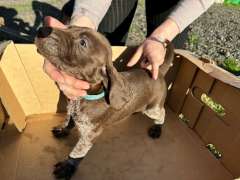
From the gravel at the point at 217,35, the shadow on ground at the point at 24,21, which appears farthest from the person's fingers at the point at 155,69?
Answer: the shadow on ground at the point at 24,21

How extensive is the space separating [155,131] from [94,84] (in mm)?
948

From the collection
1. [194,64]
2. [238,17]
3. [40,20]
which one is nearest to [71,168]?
[194,64]

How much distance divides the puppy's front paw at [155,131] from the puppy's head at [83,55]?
906mm

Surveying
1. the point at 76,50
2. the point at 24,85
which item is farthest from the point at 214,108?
the point at 76,50

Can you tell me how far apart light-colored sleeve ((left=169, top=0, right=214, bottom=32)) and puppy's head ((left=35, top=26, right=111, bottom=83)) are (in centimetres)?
62

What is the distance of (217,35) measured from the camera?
5.19m

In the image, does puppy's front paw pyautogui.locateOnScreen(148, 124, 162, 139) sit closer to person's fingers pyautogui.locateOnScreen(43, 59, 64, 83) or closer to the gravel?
person's fingers pyautogui.locateOnScreen(43, 59, 64, 83)

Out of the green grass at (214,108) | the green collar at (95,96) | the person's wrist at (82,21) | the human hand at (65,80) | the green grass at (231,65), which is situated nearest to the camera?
the human hand at (65,80)

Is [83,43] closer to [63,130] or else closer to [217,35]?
[63,130]

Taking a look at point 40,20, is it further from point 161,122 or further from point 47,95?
point 161,122

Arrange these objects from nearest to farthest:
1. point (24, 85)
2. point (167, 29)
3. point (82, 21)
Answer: point (82, 21) < point (167, 29) < point (24, 85)

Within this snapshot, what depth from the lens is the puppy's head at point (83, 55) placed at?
1.67 metres

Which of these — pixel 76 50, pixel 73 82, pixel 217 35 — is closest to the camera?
pixel 76 50

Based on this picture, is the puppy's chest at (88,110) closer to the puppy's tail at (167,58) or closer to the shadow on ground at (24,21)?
the puppy's tail at (167,58)
